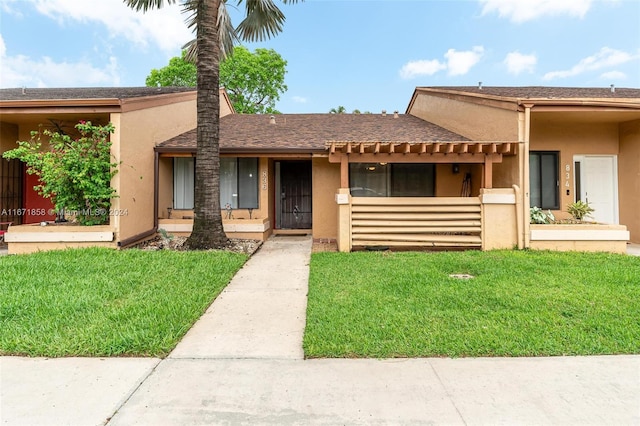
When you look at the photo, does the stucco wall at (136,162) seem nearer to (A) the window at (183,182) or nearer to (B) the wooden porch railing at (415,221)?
(A) the window at (183,182)

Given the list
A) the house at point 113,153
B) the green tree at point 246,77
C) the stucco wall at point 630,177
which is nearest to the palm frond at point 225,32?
the house at point 113,153

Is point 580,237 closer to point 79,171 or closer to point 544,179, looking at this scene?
point 544,179

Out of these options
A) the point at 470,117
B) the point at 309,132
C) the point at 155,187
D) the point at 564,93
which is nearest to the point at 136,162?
the point at 155,187

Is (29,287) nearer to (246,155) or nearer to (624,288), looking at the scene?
(246,155)

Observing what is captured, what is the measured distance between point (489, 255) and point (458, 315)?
12.7 ft

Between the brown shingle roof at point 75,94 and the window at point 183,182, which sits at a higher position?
the brown shingle roof at point 75,94

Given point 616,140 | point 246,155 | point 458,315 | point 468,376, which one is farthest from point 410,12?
A: point 468,376

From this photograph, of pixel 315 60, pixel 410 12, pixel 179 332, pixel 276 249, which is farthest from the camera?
pixel 315 60

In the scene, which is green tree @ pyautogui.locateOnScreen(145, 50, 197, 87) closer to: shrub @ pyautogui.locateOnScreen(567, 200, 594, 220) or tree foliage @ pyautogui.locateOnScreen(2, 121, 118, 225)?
tree foliage @ pyautogui.locateOnScreen(2, 121, 118, 225)

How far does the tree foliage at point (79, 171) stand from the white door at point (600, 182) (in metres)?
12.4

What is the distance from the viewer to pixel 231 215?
409 inches

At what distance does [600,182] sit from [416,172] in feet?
17.0

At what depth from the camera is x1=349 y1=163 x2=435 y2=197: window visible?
10602 mm

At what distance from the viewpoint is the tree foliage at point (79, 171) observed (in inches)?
295
